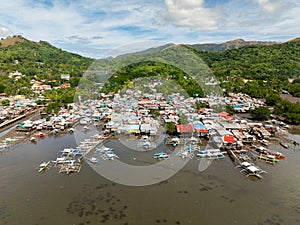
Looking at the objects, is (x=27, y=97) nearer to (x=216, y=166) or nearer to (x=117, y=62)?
(x=117, y=62)

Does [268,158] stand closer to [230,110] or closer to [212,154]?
[212,154]

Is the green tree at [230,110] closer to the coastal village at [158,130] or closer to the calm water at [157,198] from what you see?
the coastal village at [158,130]

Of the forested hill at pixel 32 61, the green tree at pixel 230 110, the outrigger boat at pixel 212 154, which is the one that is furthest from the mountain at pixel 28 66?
the outrigger boat at pixel 212 154

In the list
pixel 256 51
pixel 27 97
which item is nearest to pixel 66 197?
pixel 27 97

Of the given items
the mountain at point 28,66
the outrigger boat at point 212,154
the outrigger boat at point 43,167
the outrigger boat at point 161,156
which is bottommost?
the outrigger boat at point 212,154

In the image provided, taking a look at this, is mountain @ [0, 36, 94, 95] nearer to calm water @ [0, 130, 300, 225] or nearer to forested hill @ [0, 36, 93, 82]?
forested hill @ [0, 36, 93, 82]
